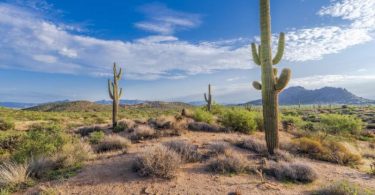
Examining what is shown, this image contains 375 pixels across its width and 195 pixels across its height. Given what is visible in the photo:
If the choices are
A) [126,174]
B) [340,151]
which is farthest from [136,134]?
[340,151]

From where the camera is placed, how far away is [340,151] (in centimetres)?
1049

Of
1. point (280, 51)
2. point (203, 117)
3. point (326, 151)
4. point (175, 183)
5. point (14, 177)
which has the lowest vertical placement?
point (326, 151)

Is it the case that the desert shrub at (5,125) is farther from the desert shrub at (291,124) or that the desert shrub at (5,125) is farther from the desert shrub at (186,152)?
the desert shrub at (291,124)

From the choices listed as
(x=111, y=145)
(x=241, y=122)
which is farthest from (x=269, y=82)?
(x=111, y=145)

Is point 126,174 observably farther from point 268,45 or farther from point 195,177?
point 268,45

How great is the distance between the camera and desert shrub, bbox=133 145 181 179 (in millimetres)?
6473

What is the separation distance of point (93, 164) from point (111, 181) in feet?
5.63

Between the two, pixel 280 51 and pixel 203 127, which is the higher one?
pixel 280 51

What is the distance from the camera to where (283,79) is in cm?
885

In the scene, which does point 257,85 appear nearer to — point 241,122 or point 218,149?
point 218,149

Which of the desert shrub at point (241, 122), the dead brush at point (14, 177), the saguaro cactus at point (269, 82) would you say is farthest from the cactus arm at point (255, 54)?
the dead brush at point (14, 177)

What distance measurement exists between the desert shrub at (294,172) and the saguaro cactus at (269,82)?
1807 mm

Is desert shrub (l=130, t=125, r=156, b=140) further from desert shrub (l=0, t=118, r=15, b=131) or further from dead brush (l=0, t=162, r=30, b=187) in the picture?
desert shrub (l=0, t=118, r=15, b=131)

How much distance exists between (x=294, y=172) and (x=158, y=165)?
3986 millimetres
